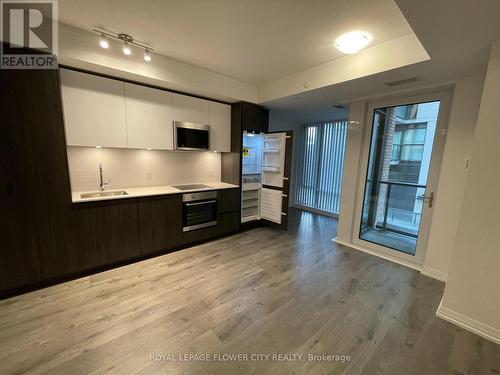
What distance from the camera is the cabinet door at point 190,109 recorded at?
323 centimetres

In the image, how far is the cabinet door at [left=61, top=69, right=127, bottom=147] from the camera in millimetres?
2422

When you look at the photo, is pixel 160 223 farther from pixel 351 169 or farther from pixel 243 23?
pixel 351 169

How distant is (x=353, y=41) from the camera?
7.13ft

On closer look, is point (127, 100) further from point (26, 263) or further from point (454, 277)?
point (454, 277)

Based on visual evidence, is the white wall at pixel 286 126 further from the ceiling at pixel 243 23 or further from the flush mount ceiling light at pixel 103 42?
the flush mount ceiling light at pixel 103 42

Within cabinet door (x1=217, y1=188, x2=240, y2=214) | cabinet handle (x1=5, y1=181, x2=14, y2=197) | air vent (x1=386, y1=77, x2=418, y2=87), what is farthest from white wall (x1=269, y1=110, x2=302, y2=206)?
cabinet handle (x1=5, y1=181, x2=14, y2=197)

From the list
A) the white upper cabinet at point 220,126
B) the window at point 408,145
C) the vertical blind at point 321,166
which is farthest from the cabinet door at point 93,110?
the vertical blind at point 321,166

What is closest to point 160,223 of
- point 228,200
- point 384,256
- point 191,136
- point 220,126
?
point 228,200

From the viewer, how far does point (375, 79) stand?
2.54 m

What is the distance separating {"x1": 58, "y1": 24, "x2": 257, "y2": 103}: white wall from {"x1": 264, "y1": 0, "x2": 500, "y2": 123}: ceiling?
4.16 ft

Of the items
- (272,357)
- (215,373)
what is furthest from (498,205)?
(215,373)

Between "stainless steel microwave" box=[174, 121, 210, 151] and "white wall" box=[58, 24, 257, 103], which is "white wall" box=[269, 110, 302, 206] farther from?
"stainless steel microwave" box=[174, 121, 210, 151]

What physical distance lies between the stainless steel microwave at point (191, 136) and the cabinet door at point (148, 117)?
0.09 metres

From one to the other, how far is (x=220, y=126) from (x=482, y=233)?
3545mm
